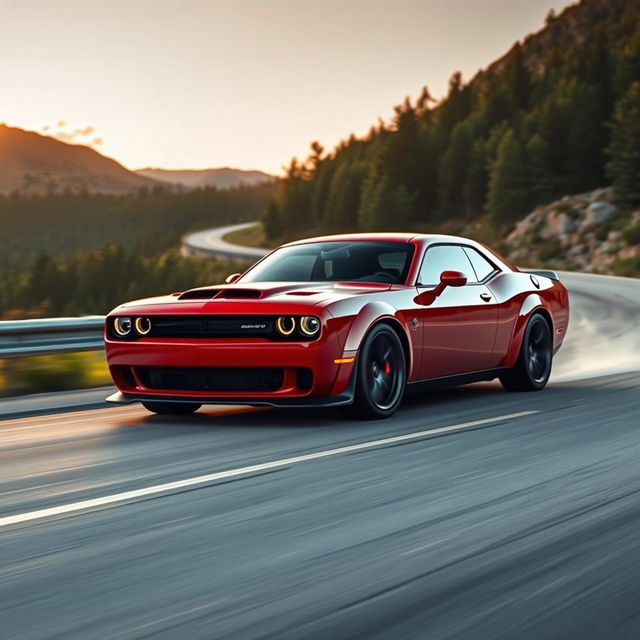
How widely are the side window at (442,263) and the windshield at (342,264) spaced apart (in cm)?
17

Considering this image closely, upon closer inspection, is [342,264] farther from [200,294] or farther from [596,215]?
[596,215]

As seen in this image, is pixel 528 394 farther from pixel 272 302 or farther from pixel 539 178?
pixel 539 178

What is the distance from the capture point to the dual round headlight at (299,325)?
25.6ft

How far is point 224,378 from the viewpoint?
26.1 ft

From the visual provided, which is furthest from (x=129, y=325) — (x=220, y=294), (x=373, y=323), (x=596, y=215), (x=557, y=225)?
(x=557, y=225)

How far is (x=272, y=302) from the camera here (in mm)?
7926

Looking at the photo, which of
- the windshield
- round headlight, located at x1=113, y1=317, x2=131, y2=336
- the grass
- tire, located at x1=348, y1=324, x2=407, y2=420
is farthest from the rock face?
round headlight, located at x1=113, y1=317, x2=131, y2=336

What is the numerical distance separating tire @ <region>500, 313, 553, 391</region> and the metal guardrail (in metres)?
4.29

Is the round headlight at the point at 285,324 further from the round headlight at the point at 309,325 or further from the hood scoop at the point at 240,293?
the hood scoop at the point at 240,293

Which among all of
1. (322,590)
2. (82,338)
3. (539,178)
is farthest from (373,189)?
(322,590)

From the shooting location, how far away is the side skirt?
875 cm

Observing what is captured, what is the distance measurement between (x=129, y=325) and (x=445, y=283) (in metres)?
2.42

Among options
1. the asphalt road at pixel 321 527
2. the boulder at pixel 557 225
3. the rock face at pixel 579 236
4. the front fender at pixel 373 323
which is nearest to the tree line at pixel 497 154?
the rock face at pixel 579 236

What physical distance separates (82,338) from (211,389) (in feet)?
14.7
